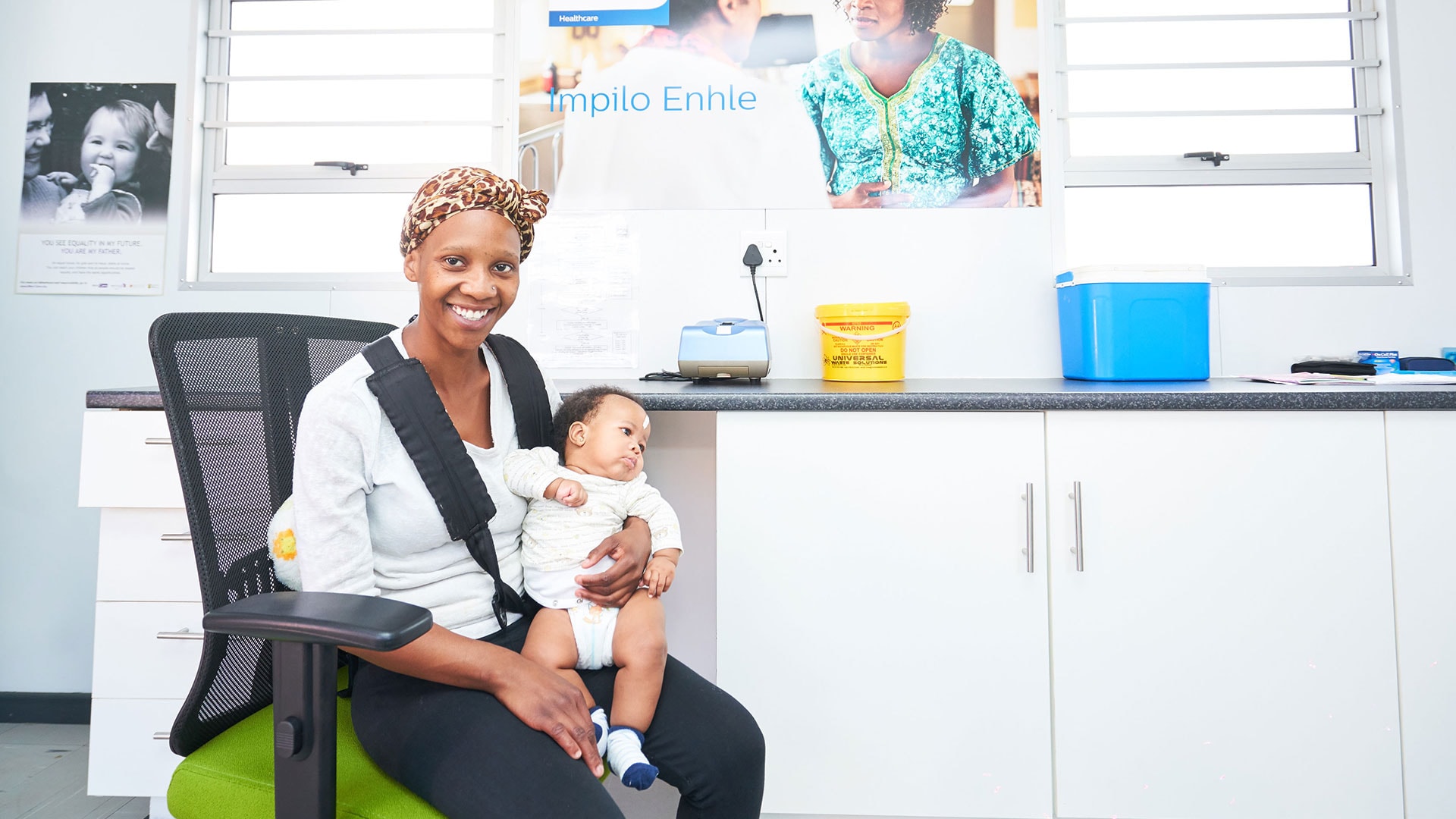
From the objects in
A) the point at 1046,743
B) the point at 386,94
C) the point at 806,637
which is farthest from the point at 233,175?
the point at 1046,743

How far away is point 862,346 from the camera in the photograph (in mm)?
1938

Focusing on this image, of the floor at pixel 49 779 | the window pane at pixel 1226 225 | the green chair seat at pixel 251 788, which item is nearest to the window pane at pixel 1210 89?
the window pane at pixel 1226 225

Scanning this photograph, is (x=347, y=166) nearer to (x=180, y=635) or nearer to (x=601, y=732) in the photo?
(x=180, y=635)

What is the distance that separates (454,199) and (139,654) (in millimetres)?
1266

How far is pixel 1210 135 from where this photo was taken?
2.21 m

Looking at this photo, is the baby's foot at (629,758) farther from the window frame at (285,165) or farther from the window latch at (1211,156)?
the window latch at (1211,156)

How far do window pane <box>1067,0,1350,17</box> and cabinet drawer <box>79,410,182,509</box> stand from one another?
2.63 meters

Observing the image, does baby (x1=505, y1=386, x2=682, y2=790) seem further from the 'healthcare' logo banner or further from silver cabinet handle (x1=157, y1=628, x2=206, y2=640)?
the 'healthcare' logo banner

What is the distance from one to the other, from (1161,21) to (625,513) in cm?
221

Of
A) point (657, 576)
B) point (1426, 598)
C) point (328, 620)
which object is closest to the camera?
point (328, 620)

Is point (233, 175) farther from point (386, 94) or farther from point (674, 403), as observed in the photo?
point (674, 403)

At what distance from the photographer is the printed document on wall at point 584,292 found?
213cm

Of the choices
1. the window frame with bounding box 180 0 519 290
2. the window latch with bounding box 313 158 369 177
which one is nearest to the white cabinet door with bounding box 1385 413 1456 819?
the window frame with bounding box 180 0 519 290

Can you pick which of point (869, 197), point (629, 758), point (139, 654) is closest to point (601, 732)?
point (629, 758)
